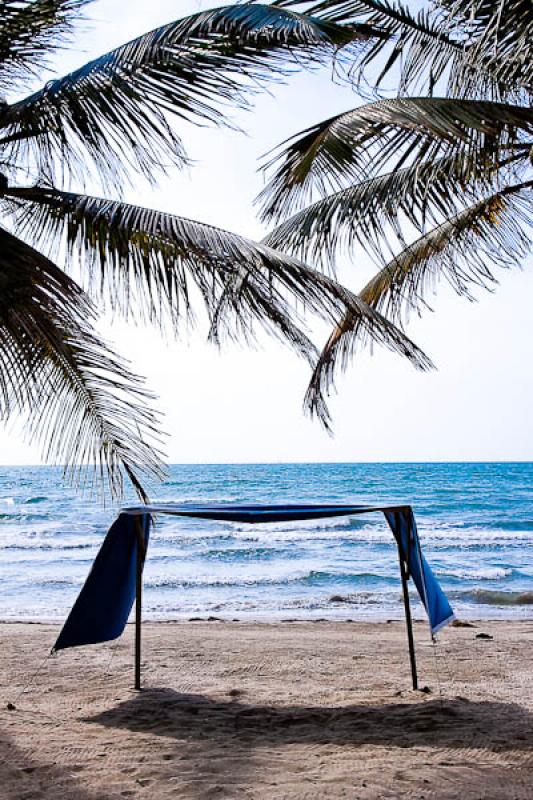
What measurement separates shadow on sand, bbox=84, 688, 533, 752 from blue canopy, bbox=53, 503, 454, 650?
0.53 meters

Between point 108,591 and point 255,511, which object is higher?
point 255,511

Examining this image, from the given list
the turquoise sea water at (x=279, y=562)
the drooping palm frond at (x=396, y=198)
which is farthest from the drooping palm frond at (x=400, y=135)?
the turquoise sea water at (x=279, y=562)

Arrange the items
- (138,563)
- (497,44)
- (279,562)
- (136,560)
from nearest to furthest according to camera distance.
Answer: (497,44) → (138,563) → (136,560) → (279,562)

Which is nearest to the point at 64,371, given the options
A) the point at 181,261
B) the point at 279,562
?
the point at 181,261

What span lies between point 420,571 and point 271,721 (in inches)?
53.8

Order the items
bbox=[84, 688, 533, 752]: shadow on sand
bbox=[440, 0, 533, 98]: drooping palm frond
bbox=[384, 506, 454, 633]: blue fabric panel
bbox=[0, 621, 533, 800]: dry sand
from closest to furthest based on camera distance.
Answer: bbox=[440, 0, 533, 98]: drooping palm frond → bbox=[0, 621, 533, 800]: dry sand → bbox=[84, 688, 533, 752]: shadow on sand → bbox=[384, 506, 454, 633]: blue fabric panel

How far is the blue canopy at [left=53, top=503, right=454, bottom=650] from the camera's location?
17.6 ft

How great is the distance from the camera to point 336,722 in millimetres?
5102

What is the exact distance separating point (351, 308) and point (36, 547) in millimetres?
17703

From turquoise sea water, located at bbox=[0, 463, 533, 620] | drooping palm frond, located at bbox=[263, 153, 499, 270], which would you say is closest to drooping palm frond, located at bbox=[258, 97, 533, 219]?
drooping palm frond, located at bbox=[263, 153, 499, 270]

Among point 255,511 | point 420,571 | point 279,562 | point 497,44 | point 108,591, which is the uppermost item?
point 497,44

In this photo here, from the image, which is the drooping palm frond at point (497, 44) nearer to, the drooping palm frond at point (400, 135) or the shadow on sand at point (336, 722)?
the drooping palm frond at point (400, 135)

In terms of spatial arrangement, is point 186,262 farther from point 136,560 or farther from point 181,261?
point 136,560

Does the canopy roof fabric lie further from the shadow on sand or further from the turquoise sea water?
the turquoise sea water
